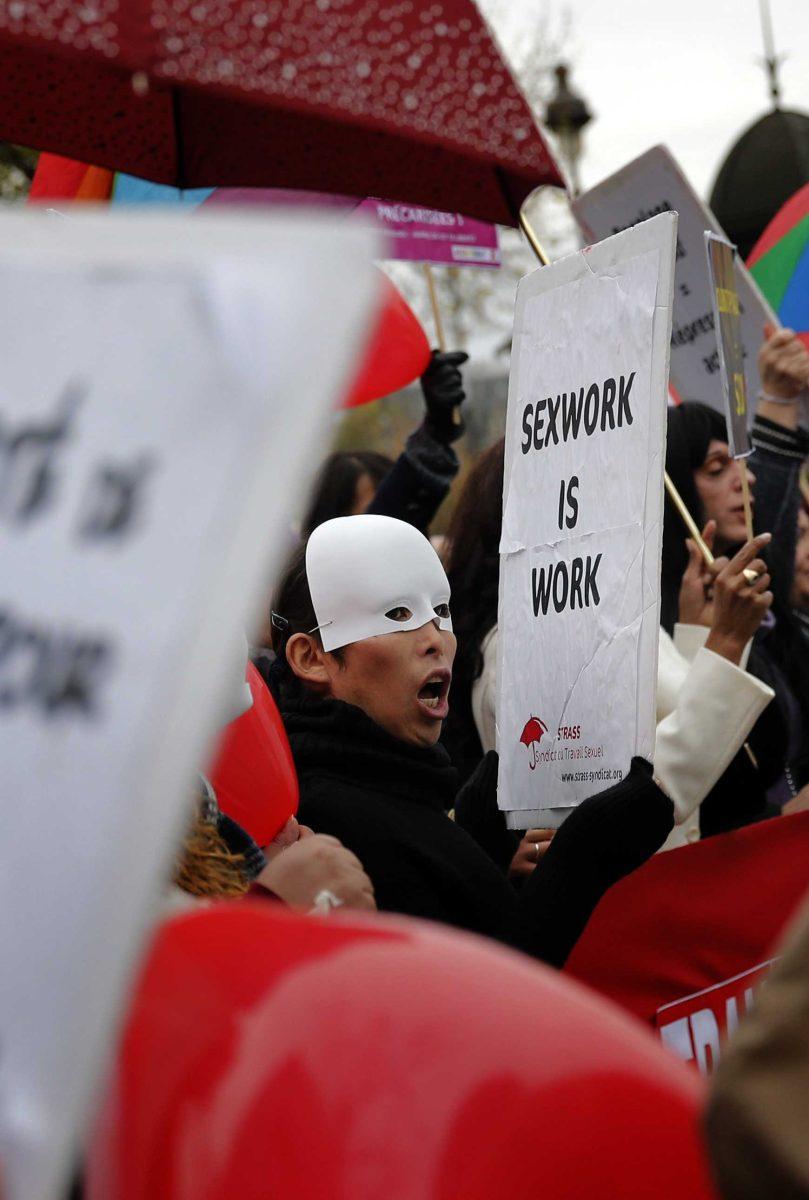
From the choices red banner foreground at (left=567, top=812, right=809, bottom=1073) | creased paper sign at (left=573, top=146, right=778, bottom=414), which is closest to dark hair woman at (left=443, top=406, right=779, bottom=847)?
red banner foreground at (left=567, top=812, right=809, bottom=1073)

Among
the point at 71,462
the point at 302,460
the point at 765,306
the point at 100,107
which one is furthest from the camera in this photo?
the point at 765,306

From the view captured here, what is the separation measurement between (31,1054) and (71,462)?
394 mm

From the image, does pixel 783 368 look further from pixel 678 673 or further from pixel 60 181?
pixel 60 181

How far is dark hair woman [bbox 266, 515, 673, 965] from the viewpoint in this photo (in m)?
2.73

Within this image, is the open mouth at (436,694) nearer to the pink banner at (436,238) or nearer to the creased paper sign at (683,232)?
the creased paper sign at (683,232)

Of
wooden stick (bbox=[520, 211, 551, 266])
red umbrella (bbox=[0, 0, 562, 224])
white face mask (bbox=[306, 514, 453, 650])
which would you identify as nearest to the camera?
red umbrella (bbox=[0, 0, 562, 224])

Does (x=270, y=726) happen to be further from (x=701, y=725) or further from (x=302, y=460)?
(x=302, y=460)

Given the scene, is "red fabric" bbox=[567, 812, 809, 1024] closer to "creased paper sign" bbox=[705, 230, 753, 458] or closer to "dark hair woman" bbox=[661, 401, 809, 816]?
"creased paper sign" bbox=[705, 230, 753, 458]

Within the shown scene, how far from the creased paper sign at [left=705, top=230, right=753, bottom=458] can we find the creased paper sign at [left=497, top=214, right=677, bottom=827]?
0.40 meters

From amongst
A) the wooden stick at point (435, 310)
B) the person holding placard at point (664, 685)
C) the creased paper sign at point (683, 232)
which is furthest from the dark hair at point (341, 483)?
the person holding placard at point (664, 685)

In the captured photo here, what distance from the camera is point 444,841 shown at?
2826 mm

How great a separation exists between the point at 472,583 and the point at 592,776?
0.93 metres

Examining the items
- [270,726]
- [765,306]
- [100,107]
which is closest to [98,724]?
[270,726]

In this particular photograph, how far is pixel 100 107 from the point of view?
3.24 metres
